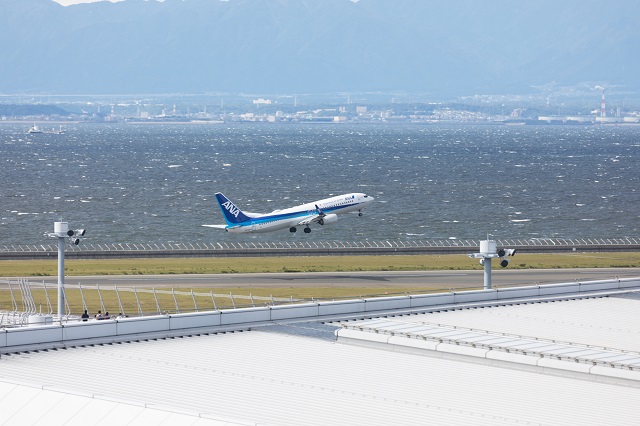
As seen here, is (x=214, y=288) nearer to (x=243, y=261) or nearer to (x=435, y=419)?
(x=243, y=261)

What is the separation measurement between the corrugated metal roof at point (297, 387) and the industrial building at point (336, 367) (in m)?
0.08

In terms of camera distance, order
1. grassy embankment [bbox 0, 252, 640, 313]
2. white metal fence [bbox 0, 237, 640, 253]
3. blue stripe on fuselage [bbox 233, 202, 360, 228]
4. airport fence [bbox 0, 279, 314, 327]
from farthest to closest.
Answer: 1. white metal fence [bbox 0, 237, 640, 253]
2. blue stripe on fuselage [bbox 233, 202, 360, 228]
3. grassy embankment [bbox 0, 252, 640, 313]
4. airport fence [bbox 0, 279, 314, 327]

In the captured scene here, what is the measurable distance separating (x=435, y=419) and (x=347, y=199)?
99.6m

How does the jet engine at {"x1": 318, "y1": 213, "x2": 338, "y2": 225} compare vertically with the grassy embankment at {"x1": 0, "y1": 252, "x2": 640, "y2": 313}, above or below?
above

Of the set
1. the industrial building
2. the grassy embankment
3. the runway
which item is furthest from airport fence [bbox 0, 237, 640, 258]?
the industrial building

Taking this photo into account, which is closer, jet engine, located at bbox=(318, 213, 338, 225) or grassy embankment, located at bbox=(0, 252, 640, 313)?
grassy embankment, located at bbox=(0, 252, 640, 313)

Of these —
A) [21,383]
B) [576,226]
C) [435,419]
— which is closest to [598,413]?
[435,419]

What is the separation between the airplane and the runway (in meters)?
18.3

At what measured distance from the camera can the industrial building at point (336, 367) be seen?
44.5m

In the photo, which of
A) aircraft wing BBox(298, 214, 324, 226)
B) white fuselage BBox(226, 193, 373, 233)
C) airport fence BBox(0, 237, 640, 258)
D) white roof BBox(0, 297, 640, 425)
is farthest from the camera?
airport fence BBox(0, 237, 640, 258)

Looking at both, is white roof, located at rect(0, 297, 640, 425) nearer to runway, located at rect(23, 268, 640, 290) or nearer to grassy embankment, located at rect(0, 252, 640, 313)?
grassy embankment, located at rect(0, 252, 640, 313)

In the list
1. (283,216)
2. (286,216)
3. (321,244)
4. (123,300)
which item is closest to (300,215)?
(286,216)

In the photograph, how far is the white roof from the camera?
144ft

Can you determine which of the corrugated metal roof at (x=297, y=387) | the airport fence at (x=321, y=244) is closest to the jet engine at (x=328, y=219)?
the airport fence at (x=321, y=244)
